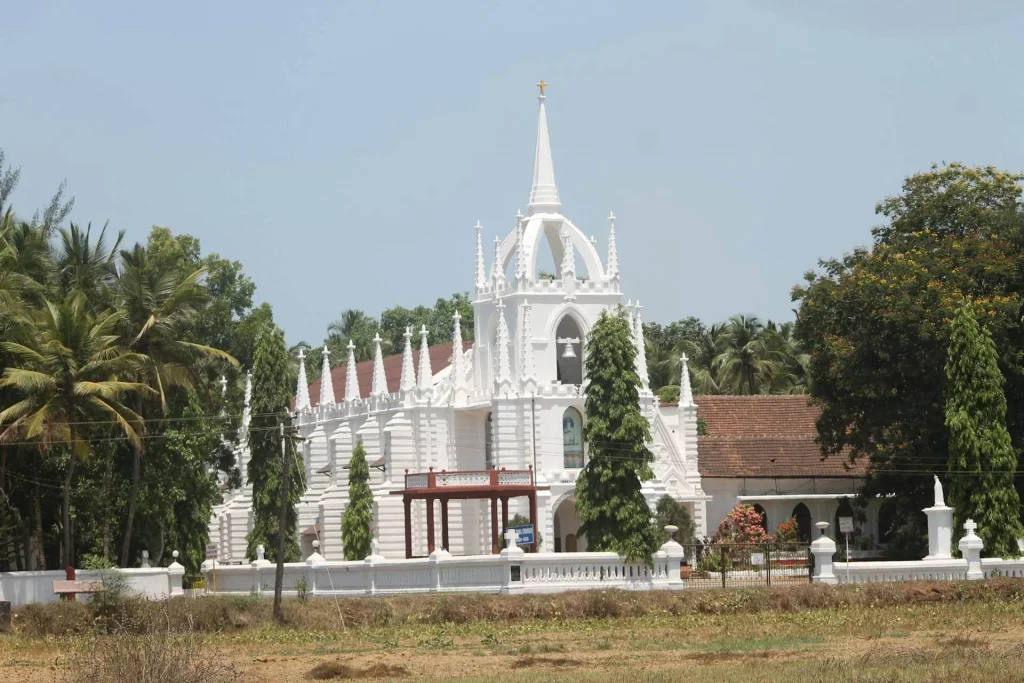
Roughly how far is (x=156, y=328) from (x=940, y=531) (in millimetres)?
23259

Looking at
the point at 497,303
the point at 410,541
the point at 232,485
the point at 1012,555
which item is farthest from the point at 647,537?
the point at 232,485

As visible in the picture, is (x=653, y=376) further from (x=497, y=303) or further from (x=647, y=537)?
(x=647, y=537)

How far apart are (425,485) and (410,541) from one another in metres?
2.78

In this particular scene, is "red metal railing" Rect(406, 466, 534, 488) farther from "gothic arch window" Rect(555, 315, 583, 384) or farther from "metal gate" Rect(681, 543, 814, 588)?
Answer: "gothic arch window" Rect(555, 315, 583, 384)

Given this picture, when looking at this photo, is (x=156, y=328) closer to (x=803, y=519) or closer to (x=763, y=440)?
(x=763, y=440)

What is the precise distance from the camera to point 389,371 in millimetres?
76500

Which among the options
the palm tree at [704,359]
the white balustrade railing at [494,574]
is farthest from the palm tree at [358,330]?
the white balustrade railing at [494,574]

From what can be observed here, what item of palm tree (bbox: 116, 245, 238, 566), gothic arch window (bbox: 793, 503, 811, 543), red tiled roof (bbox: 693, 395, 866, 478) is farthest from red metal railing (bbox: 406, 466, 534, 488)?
gothic arch window (bbox: 793, 503, 811, 543)

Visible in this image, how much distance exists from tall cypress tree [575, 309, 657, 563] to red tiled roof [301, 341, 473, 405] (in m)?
17.8

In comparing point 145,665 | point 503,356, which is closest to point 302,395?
point 503,356

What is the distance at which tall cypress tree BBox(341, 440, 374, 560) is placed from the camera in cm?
6438

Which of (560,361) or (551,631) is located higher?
(560,361)

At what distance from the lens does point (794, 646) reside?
3356 cm

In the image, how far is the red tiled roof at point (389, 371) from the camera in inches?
2884
